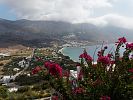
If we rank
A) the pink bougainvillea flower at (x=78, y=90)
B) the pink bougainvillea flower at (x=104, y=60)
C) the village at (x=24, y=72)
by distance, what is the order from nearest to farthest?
the pink bougainvillea flower at (x=78, y=90), the pink bougainvillea flower at (x=104, y=60), the village at (x=24, y=72)

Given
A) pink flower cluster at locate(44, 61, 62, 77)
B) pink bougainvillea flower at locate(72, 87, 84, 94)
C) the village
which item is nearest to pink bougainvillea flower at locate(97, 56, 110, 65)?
pink bougainvillea flower at locate(72, 87, 84, 94)

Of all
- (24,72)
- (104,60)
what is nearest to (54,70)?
(104,60)

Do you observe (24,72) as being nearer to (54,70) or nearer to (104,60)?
(104,60)

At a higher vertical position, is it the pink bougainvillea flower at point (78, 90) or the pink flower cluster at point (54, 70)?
the pink flower cluster at point (54, 70)

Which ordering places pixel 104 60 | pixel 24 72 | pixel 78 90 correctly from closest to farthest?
pixel 78 90, pixel 104 60, pixel 24 72

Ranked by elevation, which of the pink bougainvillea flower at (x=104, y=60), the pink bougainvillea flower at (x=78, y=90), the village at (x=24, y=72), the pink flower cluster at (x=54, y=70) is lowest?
the village at (x=24, y=72)

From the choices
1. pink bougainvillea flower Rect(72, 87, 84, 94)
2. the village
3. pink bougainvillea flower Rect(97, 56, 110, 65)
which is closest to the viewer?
pink bougainvillea flower Rect(72, 87, 84, 94)

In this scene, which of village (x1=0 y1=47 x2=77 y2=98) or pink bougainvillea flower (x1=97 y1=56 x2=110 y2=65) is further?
village (x1=0 y1=47 x2=77 y2=98)

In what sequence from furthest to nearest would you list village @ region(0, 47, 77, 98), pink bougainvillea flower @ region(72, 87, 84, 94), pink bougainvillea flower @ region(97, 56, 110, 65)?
village @ region(0, 47, 77, 98) → pink bougainvillea flower @ region(97, 56, 110, 65) → pink bougainvillea flower @ region(72, 87, 84, 94)

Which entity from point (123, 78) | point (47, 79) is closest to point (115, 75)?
point (123, 78)

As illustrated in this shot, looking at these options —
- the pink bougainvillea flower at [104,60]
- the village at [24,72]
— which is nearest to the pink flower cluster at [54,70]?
the village at [24,72]

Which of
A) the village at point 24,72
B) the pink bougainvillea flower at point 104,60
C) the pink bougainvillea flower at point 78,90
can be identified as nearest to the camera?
the pink bougainvillea flower at point 78,90

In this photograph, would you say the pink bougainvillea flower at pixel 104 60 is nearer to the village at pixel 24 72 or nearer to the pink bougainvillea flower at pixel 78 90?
the pink bougainvillea flower at pixel 78 90

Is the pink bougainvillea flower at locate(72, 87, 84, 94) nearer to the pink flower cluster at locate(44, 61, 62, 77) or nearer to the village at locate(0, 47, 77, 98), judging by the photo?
the pink flower cluster at locate(44, 61, 62, 77)
